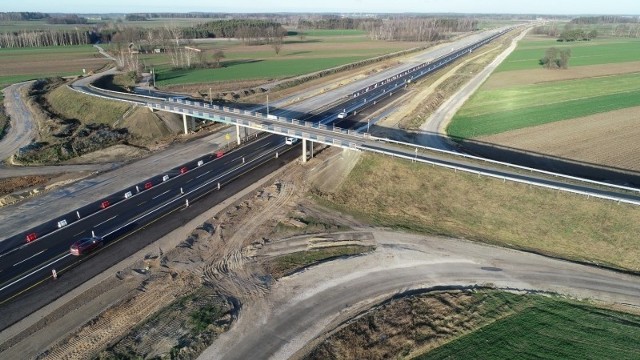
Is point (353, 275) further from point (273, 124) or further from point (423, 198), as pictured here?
point (273, 124)

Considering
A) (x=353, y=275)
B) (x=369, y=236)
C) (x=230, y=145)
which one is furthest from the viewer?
(x=230, y=145)

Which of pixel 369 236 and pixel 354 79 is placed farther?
pixel 354 79

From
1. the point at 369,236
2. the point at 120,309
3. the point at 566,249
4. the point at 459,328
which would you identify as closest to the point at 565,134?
the point at 566,249

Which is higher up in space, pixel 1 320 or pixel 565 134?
pixel 565 134

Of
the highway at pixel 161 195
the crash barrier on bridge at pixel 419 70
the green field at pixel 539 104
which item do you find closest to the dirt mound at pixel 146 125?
the highway at pixel 161 195

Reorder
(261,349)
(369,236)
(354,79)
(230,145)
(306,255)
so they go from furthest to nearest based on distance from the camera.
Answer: (354,79), (230,145), (369,236), (306,255), (261,349)

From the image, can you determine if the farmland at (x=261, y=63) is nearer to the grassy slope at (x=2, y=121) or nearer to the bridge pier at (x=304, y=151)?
the grassy slope at (x=2, y=121)

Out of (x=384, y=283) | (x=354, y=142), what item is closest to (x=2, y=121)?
(x=354, y=142)

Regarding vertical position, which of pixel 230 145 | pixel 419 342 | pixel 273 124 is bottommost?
pixel 419 342

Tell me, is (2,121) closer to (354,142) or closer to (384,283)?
(354,142)
